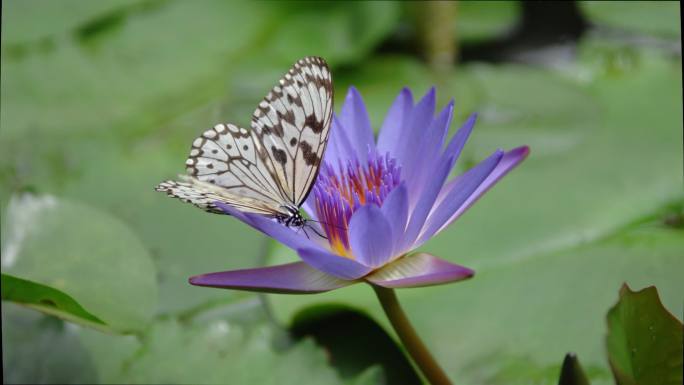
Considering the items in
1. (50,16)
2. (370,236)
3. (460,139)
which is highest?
(50,16)

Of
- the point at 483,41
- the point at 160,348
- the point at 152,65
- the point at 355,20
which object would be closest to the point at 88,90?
the point at 152,65

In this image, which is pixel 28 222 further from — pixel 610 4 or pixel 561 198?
pixel 610 4

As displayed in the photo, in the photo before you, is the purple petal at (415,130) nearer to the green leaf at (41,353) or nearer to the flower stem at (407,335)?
the flower stem at (407,335)

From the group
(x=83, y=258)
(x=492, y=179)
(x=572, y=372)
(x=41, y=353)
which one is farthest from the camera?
(x=83, y=258)

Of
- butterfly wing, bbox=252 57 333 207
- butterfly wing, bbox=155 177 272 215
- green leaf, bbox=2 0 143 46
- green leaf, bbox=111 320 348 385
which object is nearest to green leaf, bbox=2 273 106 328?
green leaf, bbox=111 320 348 385

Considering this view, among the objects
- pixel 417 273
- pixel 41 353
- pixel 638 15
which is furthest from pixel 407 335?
pixel 638 15

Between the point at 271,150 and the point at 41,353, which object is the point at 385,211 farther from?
the point at 41,353
